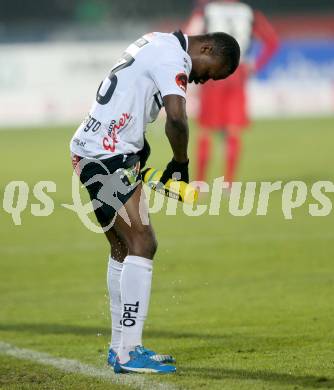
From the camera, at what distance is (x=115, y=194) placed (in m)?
6.04

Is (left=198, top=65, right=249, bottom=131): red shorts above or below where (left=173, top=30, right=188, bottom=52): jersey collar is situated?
below

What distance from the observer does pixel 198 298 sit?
28.0 feet

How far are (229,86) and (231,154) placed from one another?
4.13ft

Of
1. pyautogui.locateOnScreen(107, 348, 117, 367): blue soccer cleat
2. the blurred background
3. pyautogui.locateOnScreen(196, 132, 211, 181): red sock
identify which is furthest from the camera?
the blurred background

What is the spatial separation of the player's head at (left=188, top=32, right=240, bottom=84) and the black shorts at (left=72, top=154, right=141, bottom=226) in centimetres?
60

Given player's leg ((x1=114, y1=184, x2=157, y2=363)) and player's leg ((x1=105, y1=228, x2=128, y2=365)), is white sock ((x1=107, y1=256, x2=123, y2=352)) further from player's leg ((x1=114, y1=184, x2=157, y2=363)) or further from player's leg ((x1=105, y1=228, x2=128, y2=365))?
player's leg ((x1=114, y1=184, x2=157, y2=363))

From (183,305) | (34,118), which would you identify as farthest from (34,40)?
(183,305)

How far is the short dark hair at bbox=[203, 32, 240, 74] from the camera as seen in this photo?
598 centimetres

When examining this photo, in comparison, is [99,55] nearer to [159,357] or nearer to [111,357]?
[111,357]

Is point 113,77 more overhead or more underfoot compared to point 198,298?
more overhead

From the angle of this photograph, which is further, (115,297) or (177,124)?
(115,297)

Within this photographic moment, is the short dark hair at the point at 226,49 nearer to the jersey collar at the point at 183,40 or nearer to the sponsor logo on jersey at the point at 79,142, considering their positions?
the jersey collar at the point at 183,40

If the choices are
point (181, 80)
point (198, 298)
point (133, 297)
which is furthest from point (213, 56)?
point (198, 298)

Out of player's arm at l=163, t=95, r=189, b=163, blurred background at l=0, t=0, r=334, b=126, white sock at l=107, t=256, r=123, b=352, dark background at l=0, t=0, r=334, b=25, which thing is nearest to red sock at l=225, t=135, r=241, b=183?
white sock at l=107, t=256, r=123, b=352
